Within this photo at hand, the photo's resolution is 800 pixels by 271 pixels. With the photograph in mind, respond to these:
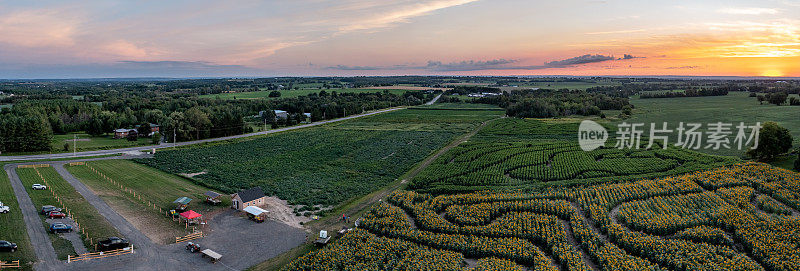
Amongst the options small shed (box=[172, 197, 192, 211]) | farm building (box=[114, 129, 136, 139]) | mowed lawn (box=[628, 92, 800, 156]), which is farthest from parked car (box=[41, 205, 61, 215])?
mowed lawn (box=[628, 92, 800, 156])

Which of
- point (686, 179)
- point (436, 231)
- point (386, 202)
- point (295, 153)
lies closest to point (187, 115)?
point (295, 153)

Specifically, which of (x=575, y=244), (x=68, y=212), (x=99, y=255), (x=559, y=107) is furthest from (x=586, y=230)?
(x=559, y=107)

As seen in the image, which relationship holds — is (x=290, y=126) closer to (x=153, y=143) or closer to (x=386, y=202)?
(x=153, y=143)

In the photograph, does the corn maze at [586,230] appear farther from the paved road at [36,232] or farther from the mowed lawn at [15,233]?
the mowed lawn at [15,233]

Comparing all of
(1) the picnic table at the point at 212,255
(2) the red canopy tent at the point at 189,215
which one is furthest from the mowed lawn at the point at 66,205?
(1) the picnic table at the point at 212,255

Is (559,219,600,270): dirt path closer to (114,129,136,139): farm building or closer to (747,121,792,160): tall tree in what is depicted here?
(747,121,792,160): tall tree

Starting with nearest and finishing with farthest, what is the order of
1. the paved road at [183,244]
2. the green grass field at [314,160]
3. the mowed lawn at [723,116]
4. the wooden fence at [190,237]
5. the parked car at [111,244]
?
the paved road at [183,244] < the parked car at [111,244] < the wooden fence at [190,237] < the green grass field at [314,160] < the mowed lawn at [723,116]

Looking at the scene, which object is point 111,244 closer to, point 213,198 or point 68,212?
point 68,212
